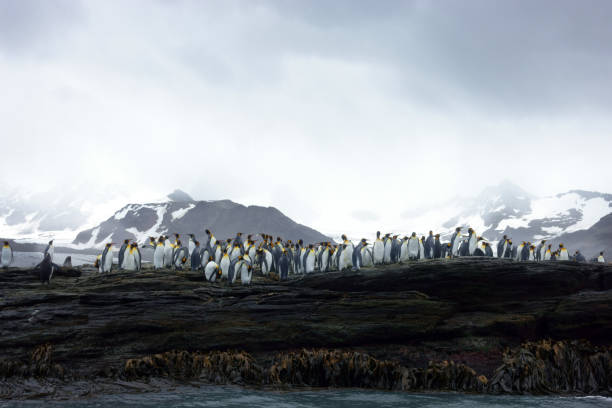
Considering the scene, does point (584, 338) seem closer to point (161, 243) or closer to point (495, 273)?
point (495, 273)

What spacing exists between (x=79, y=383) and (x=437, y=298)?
1217cm

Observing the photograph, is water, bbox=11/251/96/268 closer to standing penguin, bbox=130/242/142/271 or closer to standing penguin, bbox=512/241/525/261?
standing penguin, bbox=130/242/142/271

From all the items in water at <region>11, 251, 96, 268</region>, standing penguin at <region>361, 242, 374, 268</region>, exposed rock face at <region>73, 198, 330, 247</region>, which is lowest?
water at <region>11, 251, 96, 268</region>

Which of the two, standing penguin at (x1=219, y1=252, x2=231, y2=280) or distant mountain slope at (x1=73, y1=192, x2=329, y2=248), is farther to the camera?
distant mountain slope at (x1=73, y1=192, x2=329, y2=248)

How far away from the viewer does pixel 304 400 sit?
40.7 feet

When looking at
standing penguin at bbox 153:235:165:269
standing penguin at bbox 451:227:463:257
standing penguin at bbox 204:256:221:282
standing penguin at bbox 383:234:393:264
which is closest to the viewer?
standing penguin at bbox 204:256:221:282

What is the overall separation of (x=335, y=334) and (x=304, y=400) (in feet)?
11.7

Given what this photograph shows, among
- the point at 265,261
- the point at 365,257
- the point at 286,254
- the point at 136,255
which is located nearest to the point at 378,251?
the point at 365,257

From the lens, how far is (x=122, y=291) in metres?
18.0

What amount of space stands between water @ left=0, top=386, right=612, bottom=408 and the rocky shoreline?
0.74 metres

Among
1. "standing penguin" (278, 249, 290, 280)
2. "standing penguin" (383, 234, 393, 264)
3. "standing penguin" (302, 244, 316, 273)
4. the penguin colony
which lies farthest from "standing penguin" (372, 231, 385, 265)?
"standing penguin" (278, 249, 290, 280)

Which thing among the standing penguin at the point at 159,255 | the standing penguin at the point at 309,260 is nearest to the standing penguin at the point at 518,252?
the standing penguin at the point at 309,260

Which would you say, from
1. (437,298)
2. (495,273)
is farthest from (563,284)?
(437,298)

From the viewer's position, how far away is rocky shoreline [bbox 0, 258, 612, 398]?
1396 centimetres
